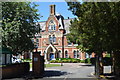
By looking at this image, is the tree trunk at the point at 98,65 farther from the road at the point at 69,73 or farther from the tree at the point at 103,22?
the tree at the point at 103,22

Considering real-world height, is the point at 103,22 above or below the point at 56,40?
below

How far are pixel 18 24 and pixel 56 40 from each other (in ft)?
98.2

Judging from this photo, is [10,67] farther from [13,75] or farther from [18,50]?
[18,50]

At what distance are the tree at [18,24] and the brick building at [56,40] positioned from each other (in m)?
26.4

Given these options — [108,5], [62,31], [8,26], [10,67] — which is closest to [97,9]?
[108,5]

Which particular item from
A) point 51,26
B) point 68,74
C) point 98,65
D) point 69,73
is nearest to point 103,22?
point 98,65

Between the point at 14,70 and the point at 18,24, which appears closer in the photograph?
the point at 18,24

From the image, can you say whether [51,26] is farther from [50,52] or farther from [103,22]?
[103,22]

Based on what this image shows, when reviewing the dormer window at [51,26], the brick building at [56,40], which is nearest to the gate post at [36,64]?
the brick building at [56,40]

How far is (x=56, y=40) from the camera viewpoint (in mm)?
45125

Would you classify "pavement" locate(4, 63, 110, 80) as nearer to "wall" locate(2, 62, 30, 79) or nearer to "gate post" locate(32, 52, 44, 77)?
"gate post" locate(32, 52, 44, 77)

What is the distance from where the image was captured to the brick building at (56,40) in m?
44.0

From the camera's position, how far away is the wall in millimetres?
15180

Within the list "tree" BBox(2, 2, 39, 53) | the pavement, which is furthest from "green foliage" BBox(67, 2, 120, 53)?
"tree" BBox(2, 2, 39, 53)
